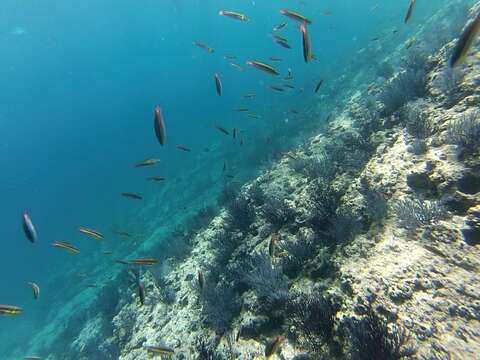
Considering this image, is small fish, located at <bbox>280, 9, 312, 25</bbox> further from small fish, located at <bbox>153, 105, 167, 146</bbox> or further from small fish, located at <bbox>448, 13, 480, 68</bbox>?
small fish, located at <bbox>153, 105, 167, 146</bbox>

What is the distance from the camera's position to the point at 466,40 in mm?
1889

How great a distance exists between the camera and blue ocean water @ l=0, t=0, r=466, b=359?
65.2ft

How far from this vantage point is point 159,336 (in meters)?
5.61

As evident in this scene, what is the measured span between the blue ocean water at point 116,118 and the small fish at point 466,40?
6.10m

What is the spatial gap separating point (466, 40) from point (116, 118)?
16357 cm

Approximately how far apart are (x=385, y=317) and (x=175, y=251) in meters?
6.98

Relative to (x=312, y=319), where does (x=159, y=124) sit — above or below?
above

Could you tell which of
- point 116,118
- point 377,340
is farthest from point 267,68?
point 116,118

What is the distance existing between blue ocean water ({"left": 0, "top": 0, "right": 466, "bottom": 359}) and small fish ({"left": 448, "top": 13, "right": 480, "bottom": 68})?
6102mm

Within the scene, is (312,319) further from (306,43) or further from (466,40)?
(306,43)

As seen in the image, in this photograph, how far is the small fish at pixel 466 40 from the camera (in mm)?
1824

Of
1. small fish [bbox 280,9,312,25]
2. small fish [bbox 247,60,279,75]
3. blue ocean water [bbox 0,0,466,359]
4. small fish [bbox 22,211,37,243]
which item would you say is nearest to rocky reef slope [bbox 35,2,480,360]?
small fish [bbox 247,60,279,75]

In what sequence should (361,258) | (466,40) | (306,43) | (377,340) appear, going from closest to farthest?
(466,40) < (377,340) < (306,43) < (361,258)

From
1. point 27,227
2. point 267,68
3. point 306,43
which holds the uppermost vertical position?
point 306,43
